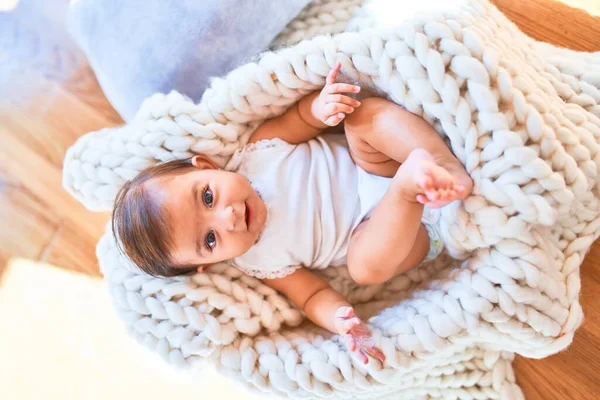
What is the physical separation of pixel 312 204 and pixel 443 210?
224 millimetres

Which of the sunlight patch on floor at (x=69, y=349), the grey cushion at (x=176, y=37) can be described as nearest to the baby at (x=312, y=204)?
the grey cushion at (x=176, y=37)

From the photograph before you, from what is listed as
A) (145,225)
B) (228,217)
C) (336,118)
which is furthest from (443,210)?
(145,225)

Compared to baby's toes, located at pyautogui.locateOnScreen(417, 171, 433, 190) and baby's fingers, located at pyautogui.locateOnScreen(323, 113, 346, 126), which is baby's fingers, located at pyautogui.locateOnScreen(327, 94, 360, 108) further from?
baby's toes, located at pyautogui.locateOnScreen(417, 171, 433, 190)

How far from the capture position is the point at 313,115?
82 cm

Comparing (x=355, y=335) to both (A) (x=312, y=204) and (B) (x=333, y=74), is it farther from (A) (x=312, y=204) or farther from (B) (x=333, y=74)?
(B) (x=333, y=74)

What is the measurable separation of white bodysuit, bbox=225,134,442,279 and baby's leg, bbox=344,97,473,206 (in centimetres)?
9

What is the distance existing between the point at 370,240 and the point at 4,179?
816 mm

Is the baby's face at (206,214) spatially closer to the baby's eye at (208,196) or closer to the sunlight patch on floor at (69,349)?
the baby's eye at (208,196)

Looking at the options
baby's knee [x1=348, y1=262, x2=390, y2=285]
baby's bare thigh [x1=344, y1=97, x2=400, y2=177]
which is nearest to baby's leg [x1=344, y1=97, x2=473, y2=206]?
baby's bare thigh [x1=344, y1=97, x2=400, y2=177]

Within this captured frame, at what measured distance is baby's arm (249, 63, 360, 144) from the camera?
2.39ft

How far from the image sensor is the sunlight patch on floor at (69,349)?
1.07m

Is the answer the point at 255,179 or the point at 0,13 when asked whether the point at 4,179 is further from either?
the point at 255,179

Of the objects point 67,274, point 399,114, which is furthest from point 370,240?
point 67,274

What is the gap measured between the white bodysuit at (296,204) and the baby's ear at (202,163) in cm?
4
